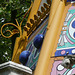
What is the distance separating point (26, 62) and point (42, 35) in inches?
43.3

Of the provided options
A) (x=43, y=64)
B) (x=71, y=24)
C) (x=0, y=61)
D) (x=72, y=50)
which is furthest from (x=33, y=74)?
(x=0, y=61)

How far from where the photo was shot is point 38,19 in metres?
10.9

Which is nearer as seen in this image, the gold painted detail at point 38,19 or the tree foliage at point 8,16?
the gold painted detail at point 38,19

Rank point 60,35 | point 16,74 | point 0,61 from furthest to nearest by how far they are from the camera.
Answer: point 0,61
point 60,35
point 16,74

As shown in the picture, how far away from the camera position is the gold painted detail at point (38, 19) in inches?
419

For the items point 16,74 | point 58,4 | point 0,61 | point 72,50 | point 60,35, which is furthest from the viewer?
point 0,61

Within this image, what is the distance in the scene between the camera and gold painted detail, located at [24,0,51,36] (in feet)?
35.0

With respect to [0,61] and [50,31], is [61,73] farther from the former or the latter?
[0,61]

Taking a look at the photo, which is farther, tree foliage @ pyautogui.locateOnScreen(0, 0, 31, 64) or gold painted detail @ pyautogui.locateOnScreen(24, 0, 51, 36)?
tree foliage @ pyautogui.locateOnScreen(0, 0, 31, 64)

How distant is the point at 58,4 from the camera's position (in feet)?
32.3

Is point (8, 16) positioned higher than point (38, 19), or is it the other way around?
point (8, 16)

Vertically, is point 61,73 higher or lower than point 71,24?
lower

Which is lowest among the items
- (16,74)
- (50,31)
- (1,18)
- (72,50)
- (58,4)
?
(16,74)

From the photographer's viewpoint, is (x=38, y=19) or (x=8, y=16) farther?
(x=8, y=16)
